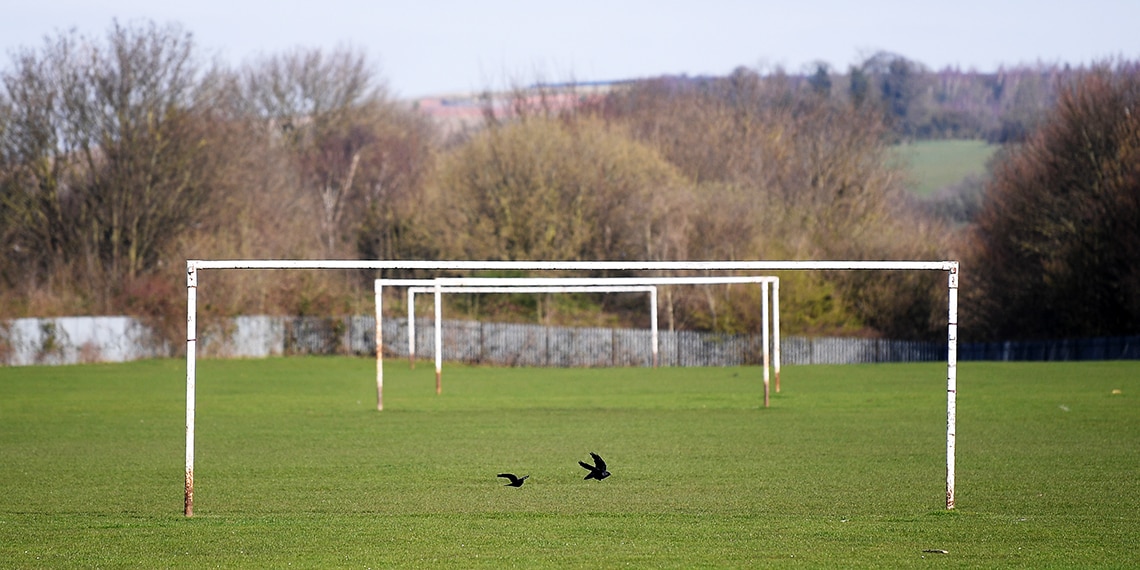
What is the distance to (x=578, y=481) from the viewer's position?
450 inches

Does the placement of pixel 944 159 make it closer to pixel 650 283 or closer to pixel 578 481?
pixel 650 283

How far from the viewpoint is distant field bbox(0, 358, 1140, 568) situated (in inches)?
304

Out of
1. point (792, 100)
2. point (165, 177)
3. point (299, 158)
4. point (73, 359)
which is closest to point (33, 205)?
point (165, 177)

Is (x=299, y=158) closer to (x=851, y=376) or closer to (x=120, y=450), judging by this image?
(x=851, y=376)

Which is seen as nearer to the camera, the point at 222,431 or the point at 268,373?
the point at 222,431

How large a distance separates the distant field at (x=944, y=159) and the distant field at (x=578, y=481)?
271 ft

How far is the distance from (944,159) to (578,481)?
107 m

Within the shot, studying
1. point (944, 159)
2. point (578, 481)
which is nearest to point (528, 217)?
point (578, 481)

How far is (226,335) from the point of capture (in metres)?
41.4

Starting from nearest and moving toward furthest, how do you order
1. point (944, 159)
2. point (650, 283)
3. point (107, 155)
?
1. point (650, 283)
2. point (107, 155)
3. point (944, 159)

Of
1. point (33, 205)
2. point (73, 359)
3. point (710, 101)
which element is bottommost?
point (73, 359)

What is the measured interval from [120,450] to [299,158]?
51.4 metres

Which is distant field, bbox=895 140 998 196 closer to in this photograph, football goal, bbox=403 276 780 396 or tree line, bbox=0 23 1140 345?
tree line, bbox=0 23 1140 345

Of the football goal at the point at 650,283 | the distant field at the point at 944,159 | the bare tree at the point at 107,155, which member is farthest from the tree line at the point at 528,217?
the distant field at the point at 944,159
